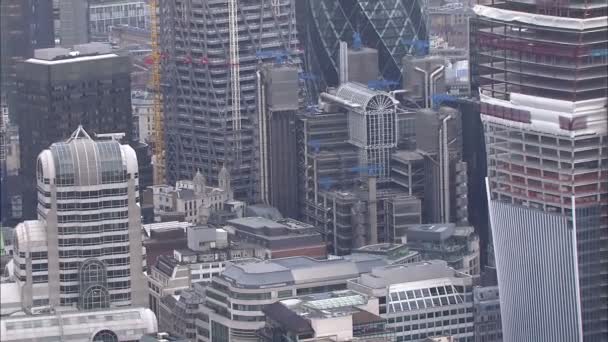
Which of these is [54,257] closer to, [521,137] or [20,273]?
[20,273]

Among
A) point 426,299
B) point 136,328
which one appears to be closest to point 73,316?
point 136,328

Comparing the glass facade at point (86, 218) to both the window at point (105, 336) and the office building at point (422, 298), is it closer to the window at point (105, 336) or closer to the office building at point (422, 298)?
the window at point (105, 336)

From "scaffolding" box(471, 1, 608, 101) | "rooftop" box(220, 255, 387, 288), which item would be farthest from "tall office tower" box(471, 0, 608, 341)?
"rooftop" box(220, 255, 387, 288)

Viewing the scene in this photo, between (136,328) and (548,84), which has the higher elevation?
(548,84)

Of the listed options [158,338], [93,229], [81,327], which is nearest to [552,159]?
[158,338]

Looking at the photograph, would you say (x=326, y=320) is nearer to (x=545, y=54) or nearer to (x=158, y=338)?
(x=158, y=338)

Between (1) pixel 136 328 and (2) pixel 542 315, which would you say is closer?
(1) pixel 136 328

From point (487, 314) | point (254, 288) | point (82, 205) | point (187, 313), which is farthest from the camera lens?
point (187, 313)
